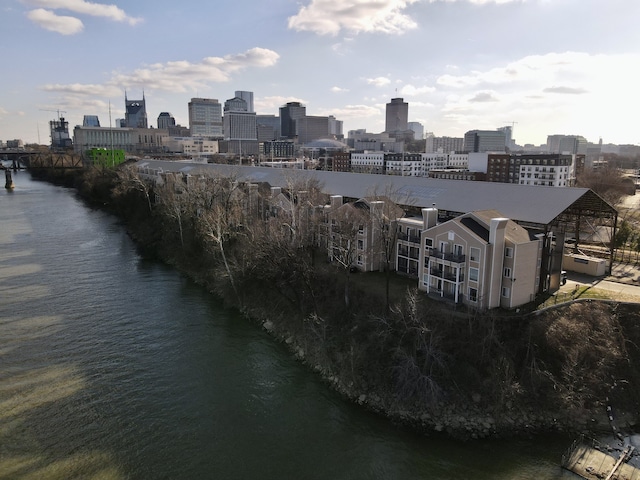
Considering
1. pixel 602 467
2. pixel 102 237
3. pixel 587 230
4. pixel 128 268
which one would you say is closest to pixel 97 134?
pixel 102 237

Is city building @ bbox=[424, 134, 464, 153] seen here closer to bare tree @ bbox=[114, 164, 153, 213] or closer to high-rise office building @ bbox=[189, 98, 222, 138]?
high-rise office building @ bbox=[189, 98, 222, 138]

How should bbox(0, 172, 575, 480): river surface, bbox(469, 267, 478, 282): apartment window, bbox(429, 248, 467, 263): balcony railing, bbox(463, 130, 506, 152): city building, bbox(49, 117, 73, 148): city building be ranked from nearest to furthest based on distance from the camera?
bbox(0, 172, 575, 480): river surface → bbox(469, 267, 478, 282): apartment window → bbox(429, 248, 467, 263): balcony railing → bbox(463, 130, 506, 152): city building → bbox(49, 117, 73, 148): city building

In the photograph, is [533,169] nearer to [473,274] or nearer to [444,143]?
[473,274]

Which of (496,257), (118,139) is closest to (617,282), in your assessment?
(496,257)

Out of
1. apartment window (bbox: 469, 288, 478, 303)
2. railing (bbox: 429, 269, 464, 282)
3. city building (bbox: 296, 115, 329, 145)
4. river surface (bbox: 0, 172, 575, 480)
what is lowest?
river surface (bbox: 0, 172, 575, 480)

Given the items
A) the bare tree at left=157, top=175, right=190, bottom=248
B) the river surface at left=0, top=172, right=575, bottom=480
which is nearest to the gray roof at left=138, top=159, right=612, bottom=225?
the bare tree at left=157, top=175, right=190, bottom=248

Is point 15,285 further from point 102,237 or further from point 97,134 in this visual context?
point 97,134
